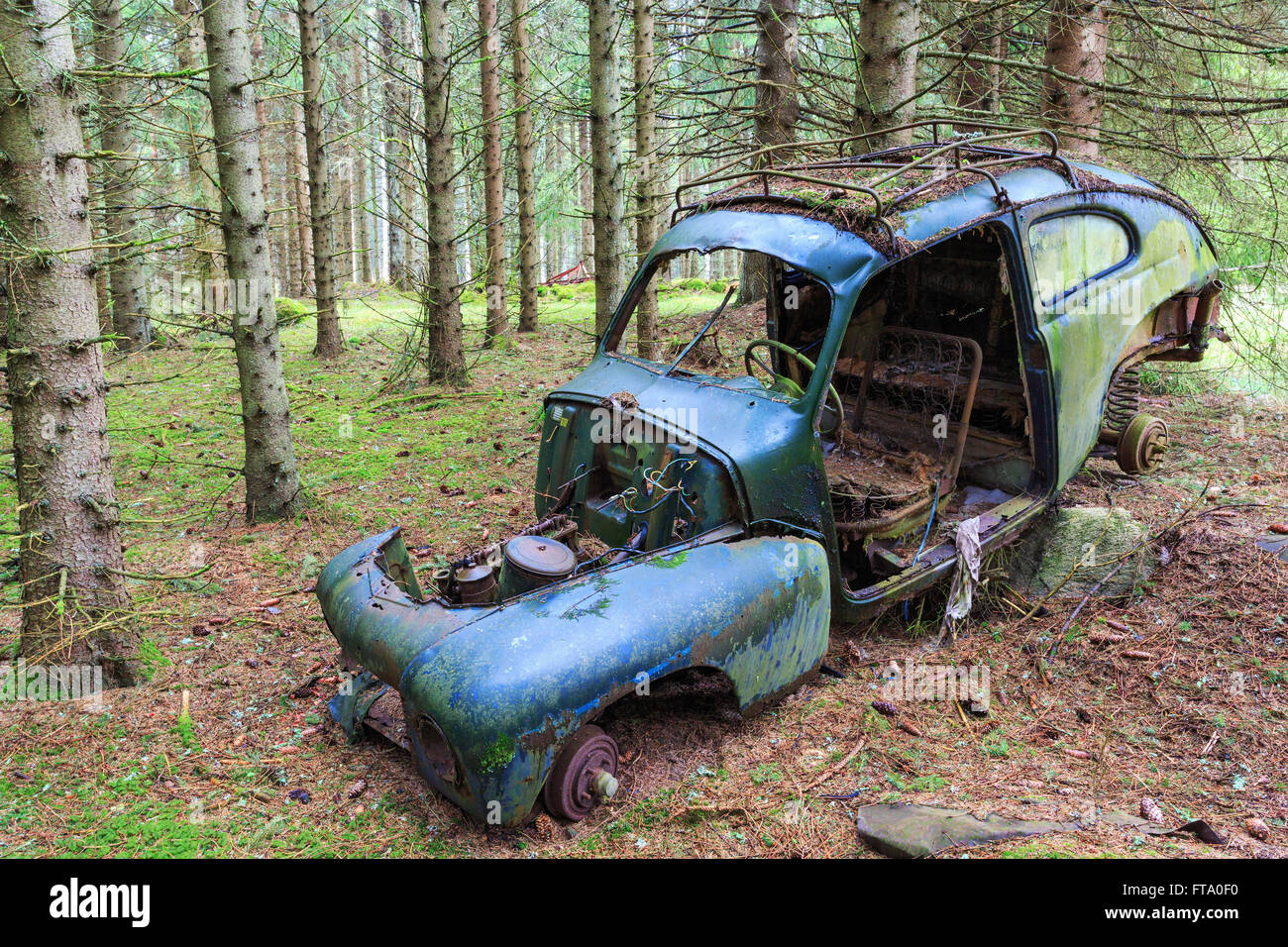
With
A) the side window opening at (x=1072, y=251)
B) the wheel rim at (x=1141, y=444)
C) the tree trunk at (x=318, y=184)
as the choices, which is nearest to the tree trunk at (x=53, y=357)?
the side window opening at (x=1072, y=251)

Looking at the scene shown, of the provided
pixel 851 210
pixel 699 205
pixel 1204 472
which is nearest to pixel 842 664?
pixel 851 210

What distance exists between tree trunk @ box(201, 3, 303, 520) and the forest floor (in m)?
0.73

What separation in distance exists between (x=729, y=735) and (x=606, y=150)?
241 inches

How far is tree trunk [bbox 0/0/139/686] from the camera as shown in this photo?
373cm

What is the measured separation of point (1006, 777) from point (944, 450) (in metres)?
2.68

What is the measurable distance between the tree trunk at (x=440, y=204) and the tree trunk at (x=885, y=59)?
4.43 meters

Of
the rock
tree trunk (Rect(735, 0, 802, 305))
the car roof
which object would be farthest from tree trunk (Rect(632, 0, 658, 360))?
the rock

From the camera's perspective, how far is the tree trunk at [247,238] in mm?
6004

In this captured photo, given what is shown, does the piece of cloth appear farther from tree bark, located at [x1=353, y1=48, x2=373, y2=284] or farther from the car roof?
tree bark, located at [x1=353, y1=48, x2=373, y2=284]

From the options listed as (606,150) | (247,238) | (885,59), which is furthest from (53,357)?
(885,59)

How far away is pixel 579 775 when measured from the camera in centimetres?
350

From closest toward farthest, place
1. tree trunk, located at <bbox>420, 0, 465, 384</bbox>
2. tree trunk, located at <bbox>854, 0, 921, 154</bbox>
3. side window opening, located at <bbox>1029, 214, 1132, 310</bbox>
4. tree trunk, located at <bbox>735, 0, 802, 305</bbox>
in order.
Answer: side window opening, located at <bbox>1029, 214, 1132, 310</bbox>
tree trunk, located at <bbox>854, 0, 921, 154</bbox>
tree trunk, located at <bbox>420, 0, 465, 384</bbox>
tree trunk, located at <bbox>735, 0, 802, 305</bbox>

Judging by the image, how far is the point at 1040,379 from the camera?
5.27 m

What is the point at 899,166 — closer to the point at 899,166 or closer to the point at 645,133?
the point at 899,166
